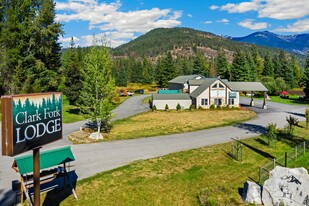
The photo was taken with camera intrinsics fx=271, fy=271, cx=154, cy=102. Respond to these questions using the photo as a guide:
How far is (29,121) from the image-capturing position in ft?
34.1

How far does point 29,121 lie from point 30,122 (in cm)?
6

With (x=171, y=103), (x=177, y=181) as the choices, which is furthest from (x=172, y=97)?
(x=177, y=181)

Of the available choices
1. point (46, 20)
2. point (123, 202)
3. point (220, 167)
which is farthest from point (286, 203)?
point (46, 20)

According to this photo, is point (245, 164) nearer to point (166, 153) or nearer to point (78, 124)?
point (166, 153)

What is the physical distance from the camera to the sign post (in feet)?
31.6

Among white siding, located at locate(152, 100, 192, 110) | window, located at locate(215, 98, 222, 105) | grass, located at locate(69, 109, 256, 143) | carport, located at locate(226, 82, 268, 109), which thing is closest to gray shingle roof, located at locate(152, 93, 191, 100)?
white siding, located at locate(152, 100, 192, 110)

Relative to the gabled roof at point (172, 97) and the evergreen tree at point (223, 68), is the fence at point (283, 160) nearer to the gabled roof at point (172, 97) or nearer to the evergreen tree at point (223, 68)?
the gabled roof at point (172, 97)

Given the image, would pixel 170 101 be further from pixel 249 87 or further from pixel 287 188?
pixel 287 188

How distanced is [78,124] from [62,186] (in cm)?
2205

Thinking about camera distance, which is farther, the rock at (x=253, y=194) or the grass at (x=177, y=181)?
the grass at (x=177, y=181)

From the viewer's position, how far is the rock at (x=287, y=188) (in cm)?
1442

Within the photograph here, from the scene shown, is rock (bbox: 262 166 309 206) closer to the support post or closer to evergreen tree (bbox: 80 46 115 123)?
the support post

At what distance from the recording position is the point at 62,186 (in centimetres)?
1811

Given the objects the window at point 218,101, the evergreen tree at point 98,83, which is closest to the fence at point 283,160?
the evergreen tree at point 98,83
